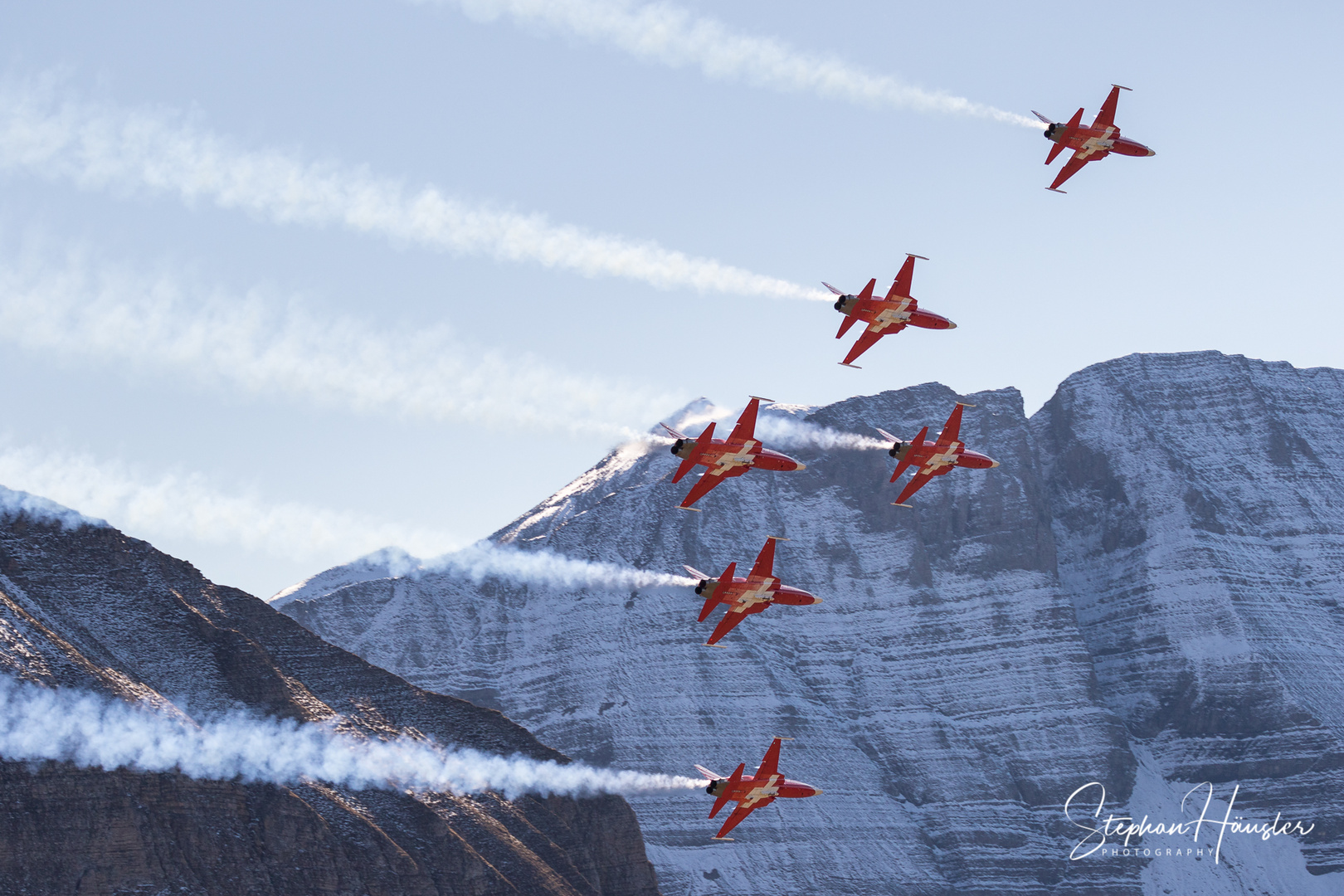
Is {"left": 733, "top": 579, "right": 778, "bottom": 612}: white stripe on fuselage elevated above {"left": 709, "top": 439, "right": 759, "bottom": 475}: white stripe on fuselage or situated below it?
below

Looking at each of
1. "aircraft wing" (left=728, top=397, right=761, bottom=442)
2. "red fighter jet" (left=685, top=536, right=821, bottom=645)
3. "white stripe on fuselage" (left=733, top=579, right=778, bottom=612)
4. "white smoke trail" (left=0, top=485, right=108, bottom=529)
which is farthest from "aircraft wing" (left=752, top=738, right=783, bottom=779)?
"white smoke trail" (left=0, top=485, right=108, bottom=529)

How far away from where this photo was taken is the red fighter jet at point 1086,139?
381 feet

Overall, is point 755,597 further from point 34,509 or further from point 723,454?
point 34,509

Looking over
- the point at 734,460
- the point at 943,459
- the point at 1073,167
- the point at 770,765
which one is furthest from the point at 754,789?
the point at 1073,167

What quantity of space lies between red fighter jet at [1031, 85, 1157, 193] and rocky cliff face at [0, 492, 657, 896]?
102089 mm

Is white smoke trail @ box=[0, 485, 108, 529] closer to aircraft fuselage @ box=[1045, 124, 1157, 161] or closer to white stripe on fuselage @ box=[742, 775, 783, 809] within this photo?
white stripe on fuselage @ box=[742, 775, 783, 809]

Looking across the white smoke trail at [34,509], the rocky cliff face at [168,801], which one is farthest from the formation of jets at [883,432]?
the white smoke trail at [34,509]

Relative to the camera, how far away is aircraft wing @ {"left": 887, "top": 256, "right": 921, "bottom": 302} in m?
117

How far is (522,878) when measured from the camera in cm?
19175

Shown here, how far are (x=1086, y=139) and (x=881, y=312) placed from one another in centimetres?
1872

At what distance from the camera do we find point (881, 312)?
117188mm

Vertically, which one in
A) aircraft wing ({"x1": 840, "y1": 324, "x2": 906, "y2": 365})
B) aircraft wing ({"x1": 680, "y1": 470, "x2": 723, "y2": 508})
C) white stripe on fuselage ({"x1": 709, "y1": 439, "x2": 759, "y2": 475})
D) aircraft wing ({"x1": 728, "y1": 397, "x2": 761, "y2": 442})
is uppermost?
aircraft wing ({"x1": 840, "y1": 324, "x2": 906, "y2": 365})

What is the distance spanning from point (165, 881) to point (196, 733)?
1832 centimetres

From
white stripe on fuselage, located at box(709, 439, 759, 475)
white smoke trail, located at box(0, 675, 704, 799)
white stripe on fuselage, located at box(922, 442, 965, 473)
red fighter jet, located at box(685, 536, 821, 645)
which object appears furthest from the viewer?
white smoke trail, located at box(0, 675, 704, 799)
